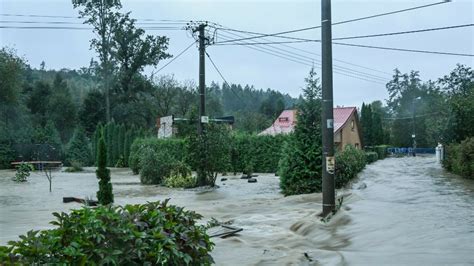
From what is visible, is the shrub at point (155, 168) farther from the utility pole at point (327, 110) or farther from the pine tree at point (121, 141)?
the pine tree at point (121, 141)

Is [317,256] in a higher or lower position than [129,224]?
lower

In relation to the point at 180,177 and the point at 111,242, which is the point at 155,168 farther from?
the point at 111,242

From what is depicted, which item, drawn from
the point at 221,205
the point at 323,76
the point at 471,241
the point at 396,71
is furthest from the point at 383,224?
the point at 396,71

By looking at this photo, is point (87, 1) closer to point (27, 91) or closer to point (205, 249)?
point (27, 91)

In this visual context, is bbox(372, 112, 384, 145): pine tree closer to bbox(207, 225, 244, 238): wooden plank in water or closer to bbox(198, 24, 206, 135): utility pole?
bbox(198, 24, 206, 135): utility pole

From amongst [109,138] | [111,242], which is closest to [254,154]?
[109,138]

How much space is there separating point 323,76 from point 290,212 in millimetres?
3404

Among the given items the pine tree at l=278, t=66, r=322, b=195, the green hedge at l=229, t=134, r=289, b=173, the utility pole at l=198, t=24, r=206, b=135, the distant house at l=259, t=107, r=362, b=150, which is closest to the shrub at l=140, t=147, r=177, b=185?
the utility pole at l=198, t=24, r=206, b=135

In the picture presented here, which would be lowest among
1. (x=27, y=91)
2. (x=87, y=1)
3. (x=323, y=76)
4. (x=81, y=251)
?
(x=81, y=251)

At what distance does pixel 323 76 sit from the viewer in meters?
10.5

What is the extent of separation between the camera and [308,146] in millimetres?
15109

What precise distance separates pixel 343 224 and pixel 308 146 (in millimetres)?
5547

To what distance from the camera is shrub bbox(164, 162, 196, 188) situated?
20.2 m

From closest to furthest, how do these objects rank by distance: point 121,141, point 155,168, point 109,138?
1. point 155,168
2. point 121,141
3. point 109,138
